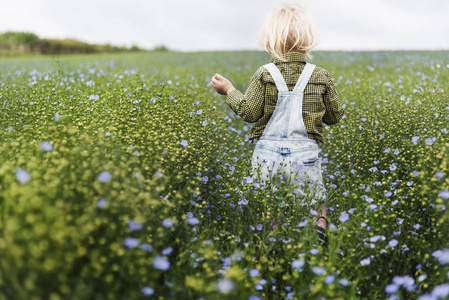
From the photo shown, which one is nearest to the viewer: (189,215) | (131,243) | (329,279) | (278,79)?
(131,243)

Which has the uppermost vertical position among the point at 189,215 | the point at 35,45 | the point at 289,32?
the point at 35,45

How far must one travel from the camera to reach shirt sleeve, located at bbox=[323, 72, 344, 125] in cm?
298

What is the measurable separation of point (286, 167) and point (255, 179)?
9.9 inches

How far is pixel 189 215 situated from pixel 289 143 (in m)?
0.90

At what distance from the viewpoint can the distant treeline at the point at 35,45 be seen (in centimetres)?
2336

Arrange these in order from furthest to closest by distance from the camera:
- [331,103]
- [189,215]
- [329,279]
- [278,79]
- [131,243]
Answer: [331,103] < [278,79] < [189,215] < [329,279] < [131,243]

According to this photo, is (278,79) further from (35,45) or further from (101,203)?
(35,45)

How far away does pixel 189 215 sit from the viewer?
8.90ft

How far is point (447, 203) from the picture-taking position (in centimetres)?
224

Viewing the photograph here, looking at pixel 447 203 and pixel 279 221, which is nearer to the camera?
pixel 447 203

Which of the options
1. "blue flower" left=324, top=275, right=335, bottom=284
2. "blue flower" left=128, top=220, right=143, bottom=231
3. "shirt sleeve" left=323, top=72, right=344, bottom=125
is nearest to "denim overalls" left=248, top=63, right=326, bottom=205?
"shirt sleeve" left=323, top=72, right=344, bottom=125

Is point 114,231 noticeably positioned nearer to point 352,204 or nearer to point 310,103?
point 310,103

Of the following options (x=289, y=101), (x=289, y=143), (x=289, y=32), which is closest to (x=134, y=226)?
(x=289, y=143)

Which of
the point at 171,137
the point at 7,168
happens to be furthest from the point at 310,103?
the point at 7,168
